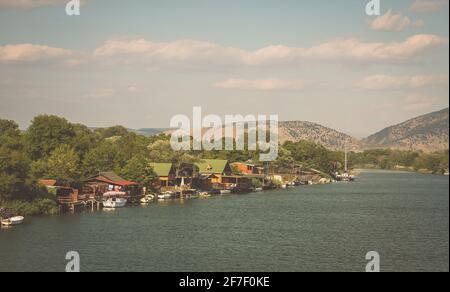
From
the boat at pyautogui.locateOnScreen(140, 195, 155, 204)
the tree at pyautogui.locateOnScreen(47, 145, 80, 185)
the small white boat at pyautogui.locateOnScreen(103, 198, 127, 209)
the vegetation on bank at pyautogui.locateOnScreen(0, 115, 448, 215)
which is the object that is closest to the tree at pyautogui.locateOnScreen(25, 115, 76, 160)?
Answer: the vegetation on bank at pyautogui.locateOnScreen(0, 115, 448, 215)

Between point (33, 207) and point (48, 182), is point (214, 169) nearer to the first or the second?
point (48, 182)

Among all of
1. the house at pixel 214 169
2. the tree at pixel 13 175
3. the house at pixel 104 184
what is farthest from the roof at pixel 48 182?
the house at pixel 214 169

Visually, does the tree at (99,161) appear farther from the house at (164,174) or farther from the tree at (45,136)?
the house at (164,174)

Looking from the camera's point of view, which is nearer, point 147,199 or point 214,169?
point 147,199

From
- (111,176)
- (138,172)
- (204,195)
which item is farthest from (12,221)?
(204,195)

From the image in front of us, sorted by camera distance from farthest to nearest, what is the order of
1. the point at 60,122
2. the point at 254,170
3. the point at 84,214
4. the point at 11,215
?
the point at 254,170 < the point at 60,122 < the point at 84,214 < the point at 11,215
